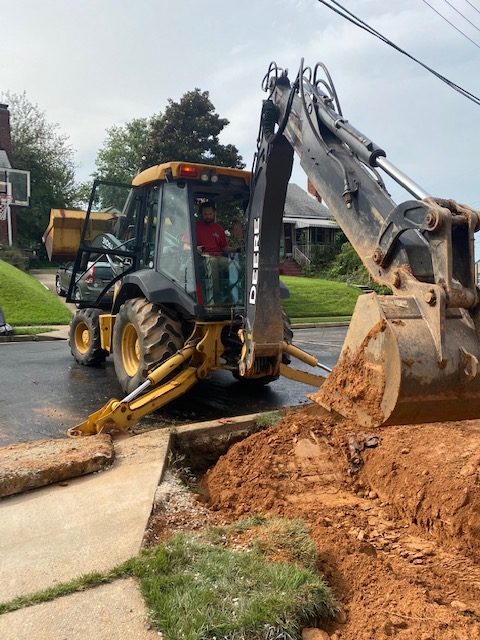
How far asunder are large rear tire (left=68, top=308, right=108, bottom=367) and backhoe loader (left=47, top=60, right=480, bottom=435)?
3 centimetres

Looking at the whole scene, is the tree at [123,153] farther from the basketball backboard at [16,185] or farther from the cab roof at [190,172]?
the cab roof at [190,172]

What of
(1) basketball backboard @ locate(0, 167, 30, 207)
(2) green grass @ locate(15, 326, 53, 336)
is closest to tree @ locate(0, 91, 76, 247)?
(1) basketball backboard @ locate(0, 167, 30, 207)

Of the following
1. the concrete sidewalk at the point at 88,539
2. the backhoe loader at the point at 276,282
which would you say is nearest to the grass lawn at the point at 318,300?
the backhoe loader at the point at 276,282

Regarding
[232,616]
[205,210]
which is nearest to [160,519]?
[232,616]

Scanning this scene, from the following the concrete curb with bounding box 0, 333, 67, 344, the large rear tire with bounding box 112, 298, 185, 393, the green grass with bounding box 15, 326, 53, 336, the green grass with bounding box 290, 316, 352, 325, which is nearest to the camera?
the large rear tire with bounding box 112, 298, 185, 393

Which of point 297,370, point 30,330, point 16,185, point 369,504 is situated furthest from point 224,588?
point 16,185

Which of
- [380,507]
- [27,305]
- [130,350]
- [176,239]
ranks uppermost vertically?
[176,239]

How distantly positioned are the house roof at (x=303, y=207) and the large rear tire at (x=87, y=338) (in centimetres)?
3366

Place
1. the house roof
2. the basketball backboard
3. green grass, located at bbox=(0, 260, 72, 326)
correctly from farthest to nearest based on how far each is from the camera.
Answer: the house roof, the basketball backboard, green grass, located at bbox=(0, 260, 72, 326)

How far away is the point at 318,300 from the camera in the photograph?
26.3 m

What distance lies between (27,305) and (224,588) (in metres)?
17.1

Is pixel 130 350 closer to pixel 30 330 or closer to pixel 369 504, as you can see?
pixel 369 504

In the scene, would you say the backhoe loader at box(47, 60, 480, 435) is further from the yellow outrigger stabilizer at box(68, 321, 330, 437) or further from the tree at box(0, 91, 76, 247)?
the tree at box(0, 91, 76, 247)

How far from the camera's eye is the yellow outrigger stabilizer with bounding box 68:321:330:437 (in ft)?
18.3
